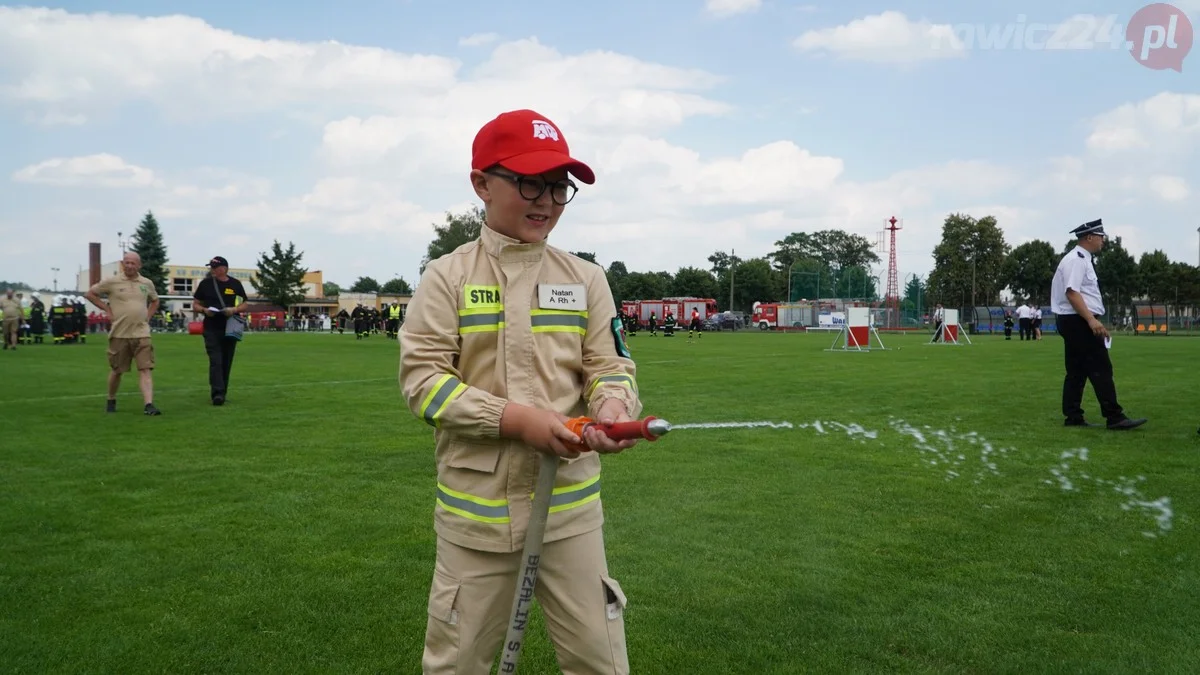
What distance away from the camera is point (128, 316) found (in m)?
10.4

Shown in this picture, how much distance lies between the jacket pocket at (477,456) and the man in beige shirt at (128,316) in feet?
31.2

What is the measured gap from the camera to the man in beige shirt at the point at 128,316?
34.2ft

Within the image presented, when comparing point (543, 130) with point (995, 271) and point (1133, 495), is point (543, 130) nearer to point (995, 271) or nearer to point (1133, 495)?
point (1133, 495)

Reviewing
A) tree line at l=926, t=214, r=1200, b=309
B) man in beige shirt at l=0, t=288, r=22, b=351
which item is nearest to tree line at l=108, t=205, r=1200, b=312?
tree line at l=926, t=214, r=1200, b=309

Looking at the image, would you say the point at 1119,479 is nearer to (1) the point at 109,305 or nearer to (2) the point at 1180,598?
(2) the point at 1180,598

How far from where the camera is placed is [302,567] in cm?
454

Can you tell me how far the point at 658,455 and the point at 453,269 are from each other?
5.37 meters

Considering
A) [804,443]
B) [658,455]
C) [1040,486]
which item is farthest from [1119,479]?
[658,455]

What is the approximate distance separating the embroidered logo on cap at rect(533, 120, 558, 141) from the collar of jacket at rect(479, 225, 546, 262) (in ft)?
0.98

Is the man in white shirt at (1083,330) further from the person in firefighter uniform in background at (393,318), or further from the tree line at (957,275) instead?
the tree line at (957,275)

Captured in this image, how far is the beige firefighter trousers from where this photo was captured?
2371mm

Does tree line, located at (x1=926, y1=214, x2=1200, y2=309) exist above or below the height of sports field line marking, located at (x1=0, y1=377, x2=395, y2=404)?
above

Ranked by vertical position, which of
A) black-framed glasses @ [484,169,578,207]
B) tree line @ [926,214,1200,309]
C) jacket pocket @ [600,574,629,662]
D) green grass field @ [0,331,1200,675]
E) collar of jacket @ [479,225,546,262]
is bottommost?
green grass field @ [0,331,1200,675]

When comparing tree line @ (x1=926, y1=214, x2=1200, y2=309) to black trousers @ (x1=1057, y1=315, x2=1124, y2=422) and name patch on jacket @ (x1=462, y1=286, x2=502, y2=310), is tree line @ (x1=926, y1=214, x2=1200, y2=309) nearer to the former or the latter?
black trousers @ (x1=1057, y1=315, x2=1124, y2=422)
